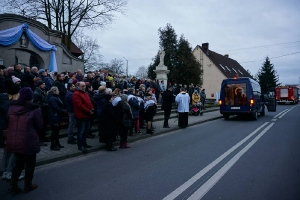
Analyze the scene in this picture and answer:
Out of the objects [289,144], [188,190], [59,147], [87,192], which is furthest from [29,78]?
[289,144]

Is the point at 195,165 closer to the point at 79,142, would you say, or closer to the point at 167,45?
the point at 79,142

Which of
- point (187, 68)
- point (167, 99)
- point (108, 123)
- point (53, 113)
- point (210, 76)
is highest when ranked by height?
point (187, 68)

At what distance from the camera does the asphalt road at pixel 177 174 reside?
172 inches

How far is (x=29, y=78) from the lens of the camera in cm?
944

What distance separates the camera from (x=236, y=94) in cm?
1630

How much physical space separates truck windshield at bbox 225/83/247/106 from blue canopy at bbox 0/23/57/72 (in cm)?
1142

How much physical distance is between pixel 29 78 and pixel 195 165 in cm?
701

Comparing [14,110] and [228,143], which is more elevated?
[14,110]

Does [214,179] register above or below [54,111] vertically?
below

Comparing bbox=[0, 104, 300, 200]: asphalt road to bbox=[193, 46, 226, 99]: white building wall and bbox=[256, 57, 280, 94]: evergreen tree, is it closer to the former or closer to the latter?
bbox=[193, 46, 226, 99]: white building wall

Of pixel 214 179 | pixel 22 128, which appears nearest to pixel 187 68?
pixel 214 179

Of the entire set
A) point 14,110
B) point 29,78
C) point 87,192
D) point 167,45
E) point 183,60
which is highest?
point 167,45

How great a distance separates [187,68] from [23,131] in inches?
1298

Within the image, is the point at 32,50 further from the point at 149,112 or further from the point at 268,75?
the point at 268,75
